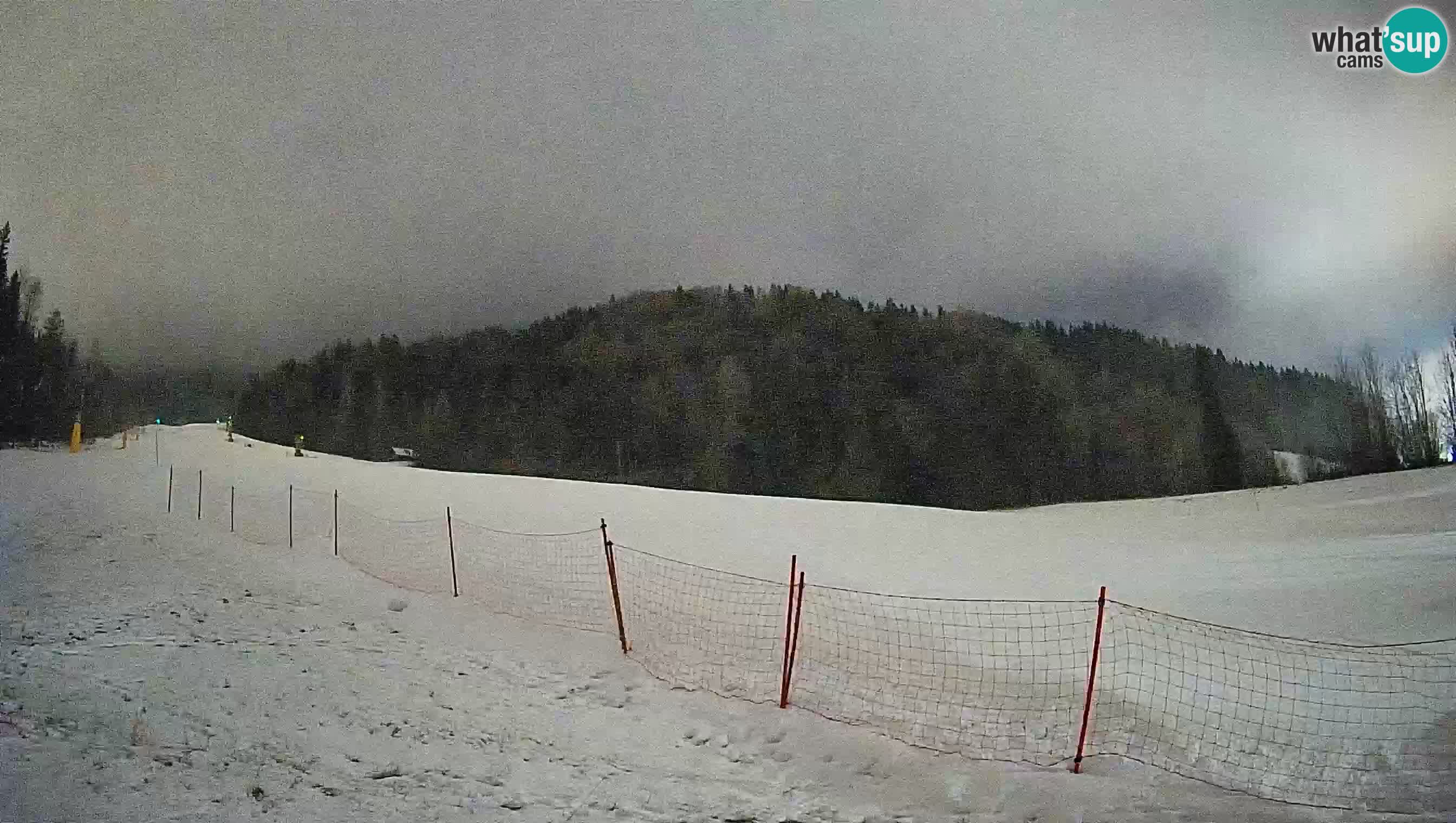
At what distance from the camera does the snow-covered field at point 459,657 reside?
2416mm

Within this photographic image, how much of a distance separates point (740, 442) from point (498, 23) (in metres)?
4.77

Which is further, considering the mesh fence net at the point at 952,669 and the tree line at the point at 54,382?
the tree line at the point at 54,382

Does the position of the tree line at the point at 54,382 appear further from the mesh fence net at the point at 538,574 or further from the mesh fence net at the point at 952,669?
the mesh fence net at the point at 952,669

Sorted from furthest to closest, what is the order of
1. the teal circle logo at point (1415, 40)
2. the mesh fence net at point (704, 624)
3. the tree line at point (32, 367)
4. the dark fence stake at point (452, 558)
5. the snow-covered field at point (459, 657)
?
the dark fence stake at point (452, 558)
the teal circle logo at point (1415, 40)
the mesh fence net at point (704, 624)
the tree line at point (32, 367)
the snow-covered field at point (459, 657)

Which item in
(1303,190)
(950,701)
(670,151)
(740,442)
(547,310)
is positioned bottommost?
(950,701)

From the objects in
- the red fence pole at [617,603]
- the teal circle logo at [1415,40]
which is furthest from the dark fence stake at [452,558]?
the teal circle logo at [1415,40]

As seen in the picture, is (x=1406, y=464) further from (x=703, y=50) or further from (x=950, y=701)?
(x=703, y=50)

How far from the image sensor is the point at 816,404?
8.59 meters

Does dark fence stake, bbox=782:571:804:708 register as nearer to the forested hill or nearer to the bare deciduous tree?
the forested hill

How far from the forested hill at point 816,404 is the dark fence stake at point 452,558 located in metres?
0.56

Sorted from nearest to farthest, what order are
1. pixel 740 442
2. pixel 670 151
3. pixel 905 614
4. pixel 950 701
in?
pixel 950 701
pixel 905 614
pixel 670 151
pixel 740 442

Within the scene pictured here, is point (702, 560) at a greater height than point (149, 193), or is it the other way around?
point (149, 193)

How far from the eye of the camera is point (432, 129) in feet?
16.0

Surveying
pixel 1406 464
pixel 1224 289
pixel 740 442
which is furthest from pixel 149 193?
pixel 1406 464
